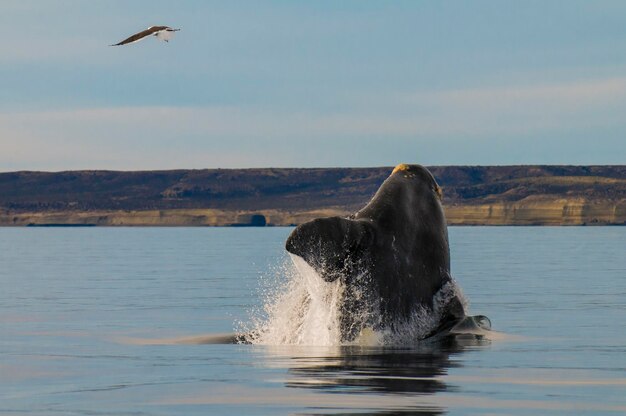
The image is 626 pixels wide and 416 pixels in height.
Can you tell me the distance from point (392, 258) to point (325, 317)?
1102mm

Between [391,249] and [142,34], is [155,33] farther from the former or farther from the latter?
[391,249]

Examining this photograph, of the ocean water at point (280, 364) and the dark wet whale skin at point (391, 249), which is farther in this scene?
the dark wet whale skin at point (391, 249)

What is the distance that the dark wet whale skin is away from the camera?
48.3 ft

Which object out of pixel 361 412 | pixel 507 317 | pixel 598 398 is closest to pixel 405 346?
pixel 598 398

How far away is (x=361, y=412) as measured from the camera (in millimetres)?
10797

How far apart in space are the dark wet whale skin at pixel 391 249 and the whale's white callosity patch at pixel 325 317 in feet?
0.25

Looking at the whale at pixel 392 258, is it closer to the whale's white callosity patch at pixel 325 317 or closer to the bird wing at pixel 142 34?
the whale's white callosity patch at pixel 325 317

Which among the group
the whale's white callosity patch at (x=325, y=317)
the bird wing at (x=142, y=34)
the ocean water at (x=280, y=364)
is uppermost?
the bird wing at (x=142, y=34)

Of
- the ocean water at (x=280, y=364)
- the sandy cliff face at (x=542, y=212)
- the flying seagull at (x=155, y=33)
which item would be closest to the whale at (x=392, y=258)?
the ocean water at (x=280, y=364)

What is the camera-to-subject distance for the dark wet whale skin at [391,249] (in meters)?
14.7

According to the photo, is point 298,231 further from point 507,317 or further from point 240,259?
point 240,259

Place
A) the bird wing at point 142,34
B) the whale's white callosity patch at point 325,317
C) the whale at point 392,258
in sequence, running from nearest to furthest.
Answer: the whale at point 392,258 → the whale's white callosity patch at point 325,317 → the bird wing at point 142,34

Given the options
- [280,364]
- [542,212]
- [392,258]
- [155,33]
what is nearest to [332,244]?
[392,258]

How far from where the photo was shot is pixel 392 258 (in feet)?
51.9
